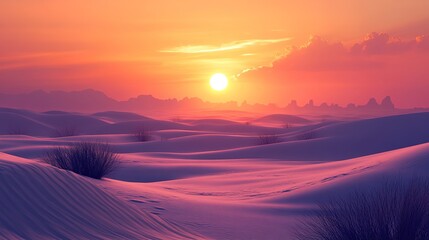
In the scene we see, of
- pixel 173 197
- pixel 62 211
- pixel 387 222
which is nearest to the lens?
pixel 387 222

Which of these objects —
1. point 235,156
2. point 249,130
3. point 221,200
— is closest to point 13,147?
point 235,156

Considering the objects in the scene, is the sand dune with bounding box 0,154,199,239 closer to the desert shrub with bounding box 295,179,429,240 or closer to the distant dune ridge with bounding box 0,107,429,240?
the distant dune ridge with bounding box 0,107,429,240

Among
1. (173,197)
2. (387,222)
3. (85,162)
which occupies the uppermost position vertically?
(85,162)

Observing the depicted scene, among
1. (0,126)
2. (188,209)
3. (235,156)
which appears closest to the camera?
(188,209)

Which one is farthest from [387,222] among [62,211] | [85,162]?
[85,162]

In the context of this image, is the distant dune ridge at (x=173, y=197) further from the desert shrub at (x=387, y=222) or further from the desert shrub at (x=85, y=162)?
the desert shrub at (x=387, y=222)

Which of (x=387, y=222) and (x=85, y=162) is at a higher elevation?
(x=85, y=162)

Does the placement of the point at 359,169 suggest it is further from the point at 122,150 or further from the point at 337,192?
the point at 122,150

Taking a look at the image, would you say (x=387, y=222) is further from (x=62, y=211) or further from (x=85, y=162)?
(x=85, y=162)

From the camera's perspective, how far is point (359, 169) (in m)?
17.0

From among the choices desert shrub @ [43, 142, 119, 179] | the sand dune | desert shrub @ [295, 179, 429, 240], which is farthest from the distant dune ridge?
desert shrub @ [295, 179, 429, 240]

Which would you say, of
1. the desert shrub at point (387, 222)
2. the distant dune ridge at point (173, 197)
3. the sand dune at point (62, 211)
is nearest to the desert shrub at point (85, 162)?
the distant dune ridge at point (173, 197)

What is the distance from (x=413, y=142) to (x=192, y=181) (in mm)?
19588

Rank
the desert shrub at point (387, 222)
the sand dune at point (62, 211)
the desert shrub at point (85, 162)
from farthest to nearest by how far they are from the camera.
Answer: the desert shrub at point (85, 162), the sand dune at point (62, 211), the desert shrub at point (387, 222)
